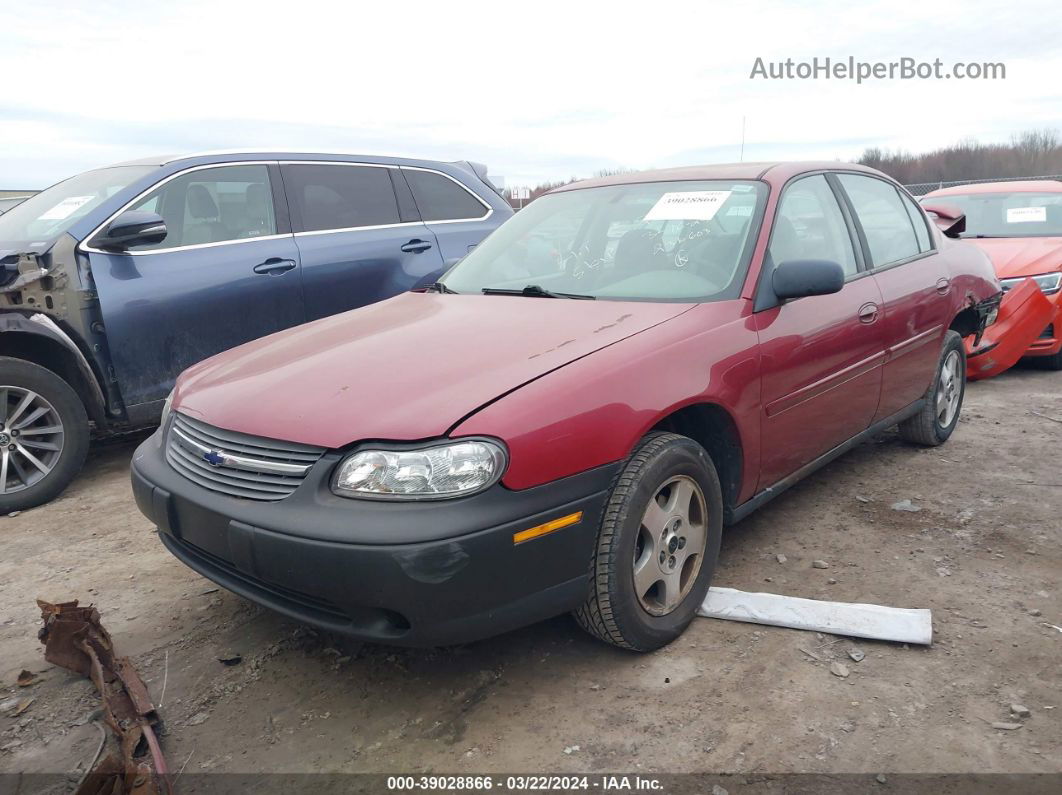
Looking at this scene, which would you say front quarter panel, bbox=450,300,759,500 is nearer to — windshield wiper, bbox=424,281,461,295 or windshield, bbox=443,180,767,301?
windshield, bbox=443,180,767,301

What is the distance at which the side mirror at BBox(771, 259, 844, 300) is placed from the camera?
10.0 ft

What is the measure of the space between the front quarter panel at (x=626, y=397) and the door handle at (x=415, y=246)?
311cm

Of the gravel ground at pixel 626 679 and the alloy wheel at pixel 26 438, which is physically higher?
the alloy wheel at pixel 26 438

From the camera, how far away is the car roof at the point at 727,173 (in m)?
3.55

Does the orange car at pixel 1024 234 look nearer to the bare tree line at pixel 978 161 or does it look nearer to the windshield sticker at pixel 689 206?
the windshield sticker at pixel 689 206

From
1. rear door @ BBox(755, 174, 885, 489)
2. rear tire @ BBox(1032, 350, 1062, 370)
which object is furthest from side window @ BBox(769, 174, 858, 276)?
rear tire @ BBox(1032, 350, 1062, 370)

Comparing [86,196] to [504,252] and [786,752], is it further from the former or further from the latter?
[786,752]

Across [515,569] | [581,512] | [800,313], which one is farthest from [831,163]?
[515,569]

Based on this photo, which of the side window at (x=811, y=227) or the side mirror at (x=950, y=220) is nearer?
the side window at (x=811, y=227)

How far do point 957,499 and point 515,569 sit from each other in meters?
2.75

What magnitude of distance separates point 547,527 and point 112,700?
143 cm

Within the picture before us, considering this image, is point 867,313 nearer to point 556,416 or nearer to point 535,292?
point 535,292

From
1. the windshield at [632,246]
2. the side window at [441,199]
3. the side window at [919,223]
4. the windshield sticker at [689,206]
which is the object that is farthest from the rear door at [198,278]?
the side window at [919,223]

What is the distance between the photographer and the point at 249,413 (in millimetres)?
2521
